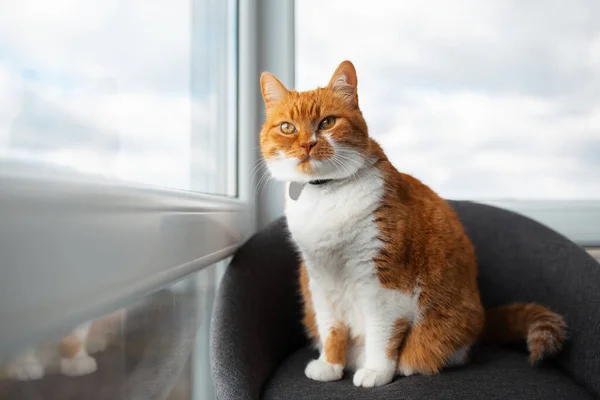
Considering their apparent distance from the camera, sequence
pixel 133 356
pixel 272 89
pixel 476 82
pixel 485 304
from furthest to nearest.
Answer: pixel 476 82 < pixel 485 304 < pixel 272 89 < pixel 133 356

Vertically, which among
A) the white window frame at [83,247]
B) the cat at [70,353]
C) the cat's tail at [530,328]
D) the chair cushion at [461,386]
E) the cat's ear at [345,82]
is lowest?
the chair cushion at [461,386]

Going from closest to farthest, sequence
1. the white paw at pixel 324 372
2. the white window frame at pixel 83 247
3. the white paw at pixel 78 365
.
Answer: the white window frame at pixel 83 247
the white paw at pixel 78 365
the white paw at pixel 324 372

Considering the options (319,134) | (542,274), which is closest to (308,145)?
(319,134)

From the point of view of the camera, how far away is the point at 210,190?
1.53m

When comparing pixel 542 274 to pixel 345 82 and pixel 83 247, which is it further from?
pixel 83 247

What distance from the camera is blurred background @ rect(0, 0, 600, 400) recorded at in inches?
18.5

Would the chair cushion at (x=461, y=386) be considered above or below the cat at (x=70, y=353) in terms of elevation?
below

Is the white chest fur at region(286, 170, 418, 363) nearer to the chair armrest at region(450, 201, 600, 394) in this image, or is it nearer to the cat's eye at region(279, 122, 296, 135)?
the cat's eye at region(279, 122, 296, 135)

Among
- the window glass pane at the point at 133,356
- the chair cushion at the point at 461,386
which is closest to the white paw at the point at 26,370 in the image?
the window glass pane at the point at 133,356

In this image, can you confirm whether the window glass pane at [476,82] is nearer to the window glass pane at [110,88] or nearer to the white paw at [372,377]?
the window glass pane at [110,88]

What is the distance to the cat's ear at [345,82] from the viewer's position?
1.07m

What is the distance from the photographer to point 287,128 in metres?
1.07

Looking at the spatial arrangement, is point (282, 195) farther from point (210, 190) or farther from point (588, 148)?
point (588, 148)

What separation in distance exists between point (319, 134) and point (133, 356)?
1.89ft
